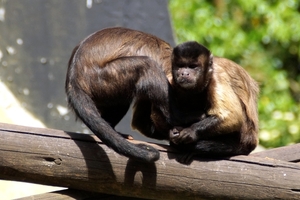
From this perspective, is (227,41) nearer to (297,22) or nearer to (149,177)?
(297,22)

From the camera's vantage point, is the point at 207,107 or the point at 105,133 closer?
the point at 105,133

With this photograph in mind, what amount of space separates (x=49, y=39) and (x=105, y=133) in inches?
133

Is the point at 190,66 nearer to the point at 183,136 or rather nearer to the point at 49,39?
the point at 183,136

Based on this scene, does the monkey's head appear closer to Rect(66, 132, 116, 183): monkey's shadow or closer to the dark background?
Rect(66, 132, 116, 183): monkey's shadow

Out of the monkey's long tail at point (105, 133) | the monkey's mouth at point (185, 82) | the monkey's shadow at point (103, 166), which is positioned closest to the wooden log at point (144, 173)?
the monkey's shadow at point (103, 166)

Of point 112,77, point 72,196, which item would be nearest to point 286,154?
point 112,77

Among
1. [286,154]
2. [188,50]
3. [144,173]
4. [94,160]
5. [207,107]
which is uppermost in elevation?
[188,50]

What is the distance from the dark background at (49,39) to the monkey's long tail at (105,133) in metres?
2.97

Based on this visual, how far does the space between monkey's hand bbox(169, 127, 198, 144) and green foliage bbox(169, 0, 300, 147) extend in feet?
18.0

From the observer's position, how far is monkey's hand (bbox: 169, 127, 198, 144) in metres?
4.15

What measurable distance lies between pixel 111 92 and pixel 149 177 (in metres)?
→ 0.67

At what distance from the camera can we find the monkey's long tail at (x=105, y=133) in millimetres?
3777

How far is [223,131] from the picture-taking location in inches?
168

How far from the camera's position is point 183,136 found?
4.16 m
